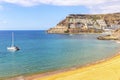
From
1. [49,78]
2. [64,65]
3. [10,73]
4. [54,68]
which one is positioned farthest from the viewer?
[64,65]

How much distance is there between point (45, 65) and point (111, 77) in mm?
16575

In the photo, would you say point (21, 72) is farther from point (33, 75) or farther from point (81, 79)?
point (81, 79)

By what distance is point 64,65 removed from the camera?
4309 centimetres

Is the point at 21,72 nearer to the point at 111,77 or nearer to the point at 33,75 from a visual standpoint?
the point at 33,75

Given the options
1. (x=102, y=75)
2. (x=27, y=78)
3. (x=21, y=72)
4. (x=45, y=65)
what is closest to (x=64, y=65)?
(x=45, y=65)

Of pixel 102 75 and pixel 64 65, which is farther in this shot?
pixel 64 65

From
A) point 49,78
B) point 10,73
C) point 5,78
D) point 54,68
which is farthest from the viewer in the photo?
point 54,68

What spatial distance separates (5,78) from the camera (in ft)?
111

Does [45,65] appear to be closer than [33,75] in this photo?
No

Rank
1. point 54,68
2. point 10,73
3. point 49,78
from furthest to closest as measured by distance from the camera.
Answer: point 54,68 < point 10,73 < point 49,78

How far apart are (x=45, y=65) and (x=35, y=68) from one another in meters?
2.87

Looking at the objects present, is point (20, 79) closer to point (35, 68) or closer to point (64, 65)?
point (35, 68)

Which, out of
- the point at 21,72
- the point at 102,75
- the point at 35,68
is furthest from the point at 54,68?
the point at 102,75

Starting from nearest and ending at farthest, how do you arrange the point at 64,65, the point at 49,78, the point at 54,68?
the point at 49,78
the point at 54,68
the point at 64,65
